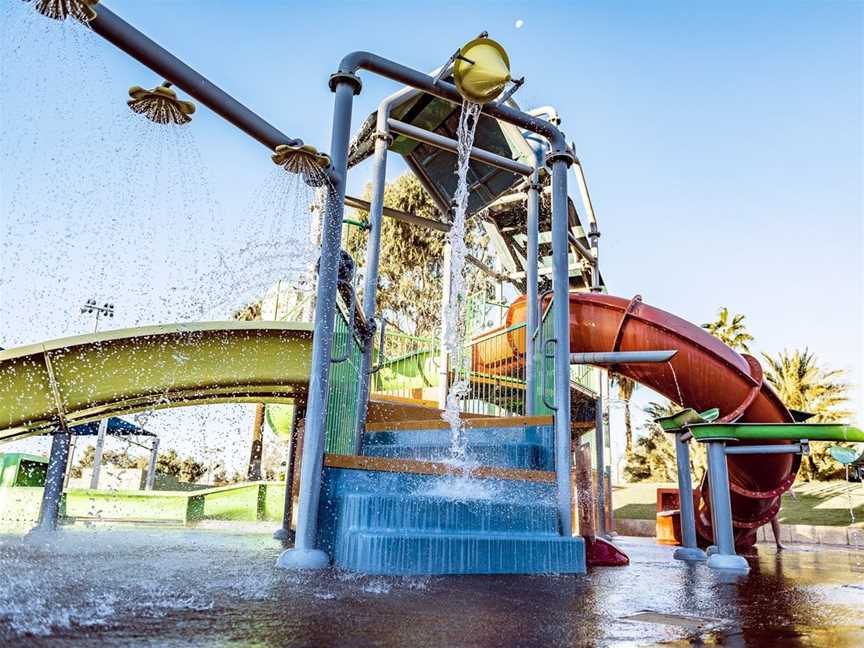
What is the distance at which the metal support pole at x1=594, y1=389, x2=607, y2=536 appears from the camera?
41.7ft

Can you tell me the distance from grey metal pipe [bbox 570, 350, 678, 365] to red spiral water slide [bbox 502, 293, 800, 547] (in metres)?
1.93

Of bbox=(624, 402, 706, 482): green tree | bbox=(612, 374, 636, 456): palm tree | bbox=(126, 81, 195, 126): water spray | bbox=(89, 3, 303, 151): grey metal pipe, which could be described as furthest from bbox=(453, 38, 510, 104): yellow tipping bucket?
bbox=(612, 374, 636, 456): palm tree

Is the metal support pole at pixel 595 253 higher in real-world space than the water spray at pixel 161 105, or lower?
higher

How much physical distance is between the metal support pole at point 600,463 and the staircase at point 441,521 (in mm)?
8315

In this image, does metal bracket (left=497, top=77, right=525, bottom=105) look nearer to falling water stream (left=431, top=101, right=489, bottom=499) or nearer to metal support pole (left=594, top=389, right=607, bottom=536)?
falling water stream (left=431, top=101, right=489, bottom=499)

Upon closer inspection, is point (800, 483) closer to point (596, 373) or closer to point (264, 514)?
point (596, 373)

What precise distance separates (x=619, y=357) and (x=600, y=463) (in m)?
6.89

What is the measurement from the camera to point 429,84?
17.0ft

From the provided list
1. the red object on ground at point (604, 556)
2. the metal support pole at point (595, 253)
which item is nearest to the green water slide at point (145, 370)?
the red object on ground at point (604, 556)

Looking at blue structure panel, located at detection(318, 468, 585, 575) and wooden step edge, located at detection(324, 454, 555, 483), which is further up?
wooden step edge, located at detection(324, 454, 555, 483)

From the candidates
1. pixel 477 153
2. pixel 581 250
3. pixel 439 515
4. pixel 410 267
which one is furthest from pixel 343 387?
pixel 410 267

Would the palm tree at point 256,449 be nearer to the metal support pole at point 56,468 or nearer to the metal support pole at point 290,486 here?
the metal support pole at point 290,486

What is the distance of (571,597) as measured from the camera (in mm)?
3053

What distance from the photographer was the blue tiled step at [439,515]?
3.92 metres
